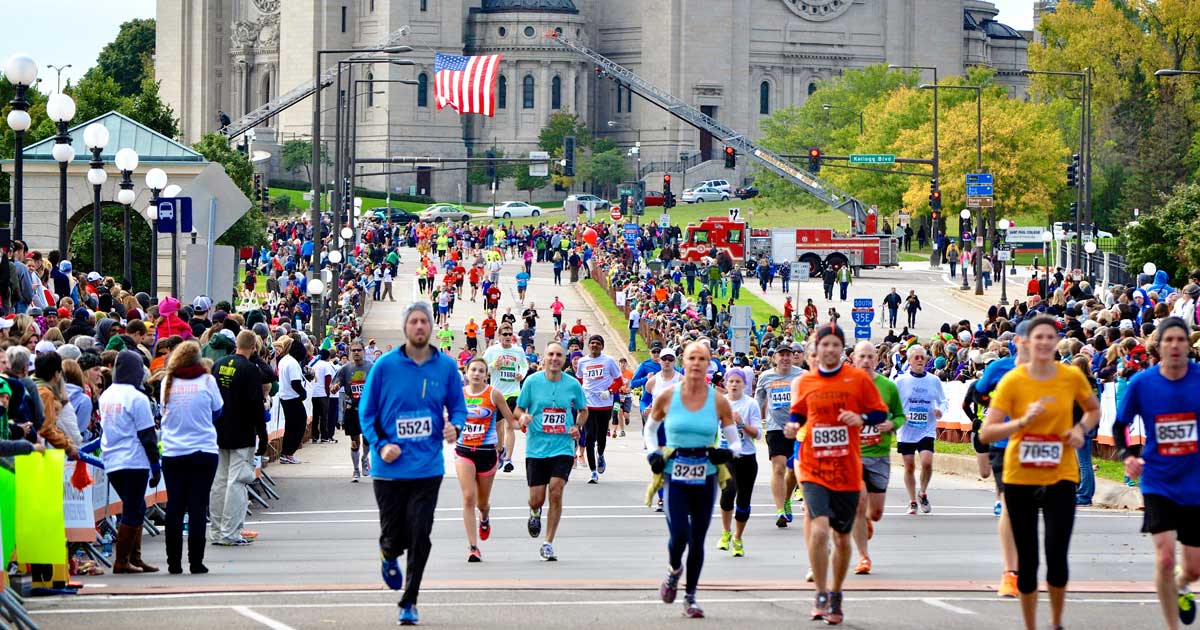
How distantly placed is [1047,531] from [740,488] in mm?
5448

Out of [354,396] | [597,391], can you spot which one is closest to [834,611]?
[597,391]

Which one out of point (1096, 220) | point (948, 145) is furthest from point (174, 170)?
point (1096, 220)

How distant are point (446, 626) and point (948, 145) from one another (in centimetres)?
7232

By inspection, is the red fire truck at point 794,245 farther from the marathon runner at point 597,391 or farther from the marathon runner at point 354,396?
the marathon runner at point 597,391

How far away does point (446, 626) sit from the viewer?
38.1ft

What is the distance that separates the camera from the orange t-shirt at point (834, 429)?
39.4 feet

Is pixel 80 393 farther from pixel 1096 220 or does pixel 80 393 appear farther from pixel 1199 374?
pixel 1096 220

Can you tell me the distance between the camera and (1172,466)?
11.2m

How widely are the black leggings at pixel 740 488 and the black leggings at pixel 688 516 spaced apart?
3.40m

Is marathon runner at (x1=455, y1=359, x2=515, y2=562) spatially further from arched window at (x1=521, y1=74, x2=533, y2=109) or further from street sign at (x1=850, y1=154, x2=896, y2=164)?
arched window at (x1=521, y1=74, x2=533, y2=109)

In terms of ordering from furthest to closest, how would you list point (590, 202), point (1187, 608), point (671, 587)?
point (590, 202) < point (671, 587) < point (1187, 608)

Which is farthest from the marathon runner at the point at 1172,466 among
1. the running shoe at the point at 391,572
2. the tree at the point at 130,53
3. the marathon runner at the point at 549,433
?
the tree at the point at 130,53

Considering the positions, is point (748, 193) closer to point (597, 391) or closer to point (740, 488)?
point (597, 391)

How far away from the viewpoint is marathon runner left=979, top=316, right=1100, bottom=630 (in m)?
10.9
